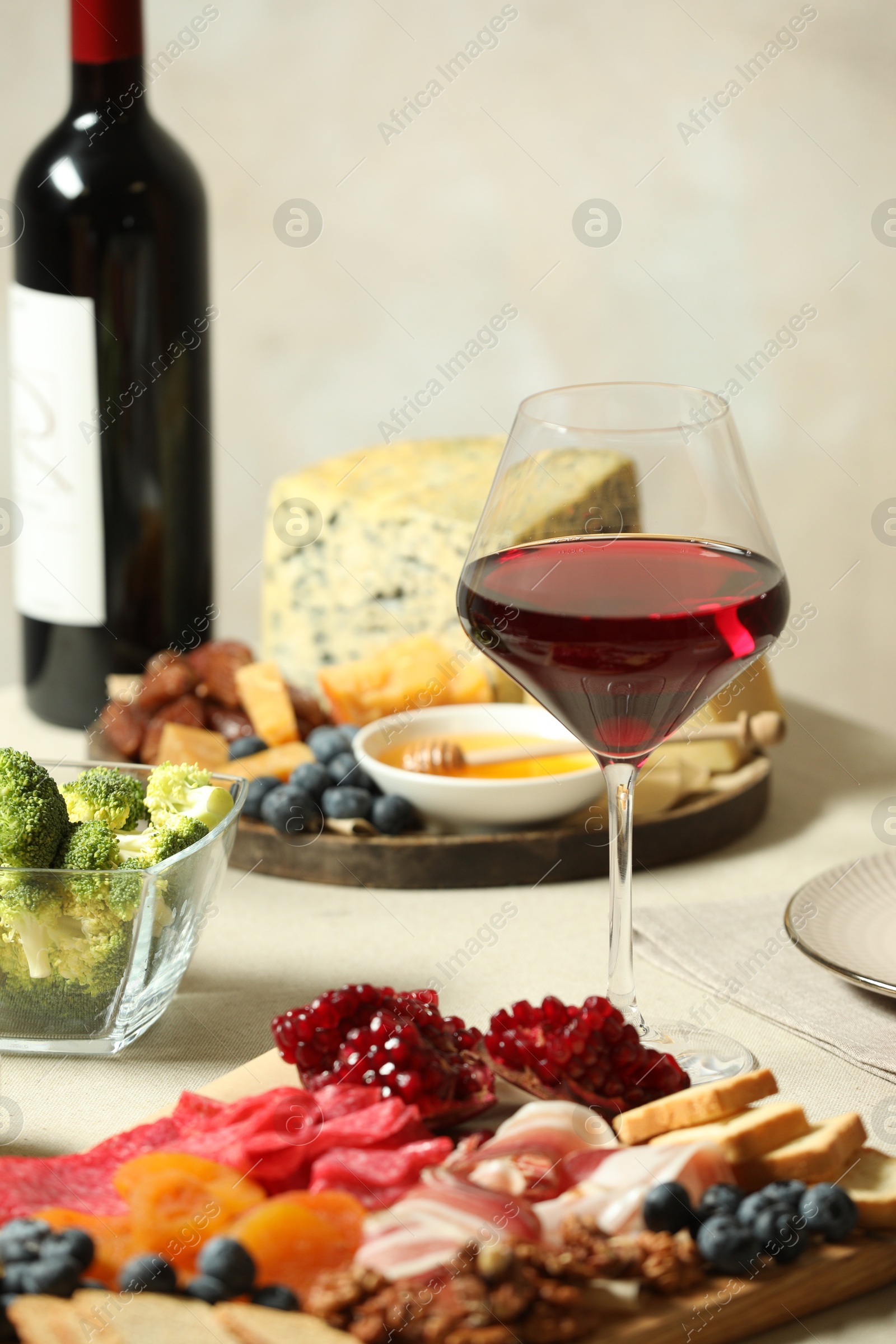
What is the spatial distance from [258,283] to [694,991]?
2418 millimetres

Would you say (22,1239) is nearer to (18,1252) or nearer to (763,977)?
(18,1252)

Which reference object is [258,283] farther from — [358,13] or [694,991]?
[694,991]

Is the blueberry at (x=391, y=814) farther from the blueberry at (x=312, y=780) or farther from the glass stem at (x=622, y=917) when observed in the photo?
the glass stem at (x=622, y=917)

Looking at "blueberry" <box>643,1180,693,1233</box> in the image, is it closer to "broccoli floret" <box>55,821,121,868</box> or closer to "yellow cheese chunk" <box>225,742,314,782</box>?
"broccoli floret" <box>55,821,121,868</box>

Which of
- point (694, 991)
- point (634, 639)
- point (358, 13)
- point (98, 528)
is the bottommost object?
point (694, 991)

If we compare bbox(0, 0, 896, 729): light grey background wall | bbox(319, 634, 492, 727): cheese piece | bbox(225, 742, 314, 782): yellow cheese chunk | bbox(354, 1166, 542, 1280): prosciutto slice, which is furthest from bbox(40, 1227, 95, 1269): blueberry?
bbox(0, 0, 896, 729): light grey background wall

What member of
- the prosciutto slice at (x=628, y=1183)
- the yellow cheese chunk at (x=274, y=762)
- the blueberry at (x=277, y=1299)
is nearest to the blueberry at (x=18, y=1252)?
the blueberry at (x=277, y=1299)

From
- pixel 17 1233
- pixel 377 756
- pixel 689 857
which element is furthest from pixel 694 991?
pixel 17 1233

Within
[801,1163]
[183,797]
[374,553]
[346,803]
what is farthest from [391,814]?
[801,1163]

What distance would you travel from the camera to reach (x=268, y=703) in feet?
4.96

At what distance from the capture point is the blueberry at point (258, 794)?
1343 millimetres

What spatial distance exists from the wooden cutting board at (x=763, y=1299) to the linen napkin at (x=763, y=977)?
24 cm

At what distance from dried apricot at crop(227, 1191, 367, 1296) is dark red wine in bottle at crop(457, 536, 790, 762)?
0.35 metres

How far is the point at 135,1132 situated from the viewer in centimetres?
77
